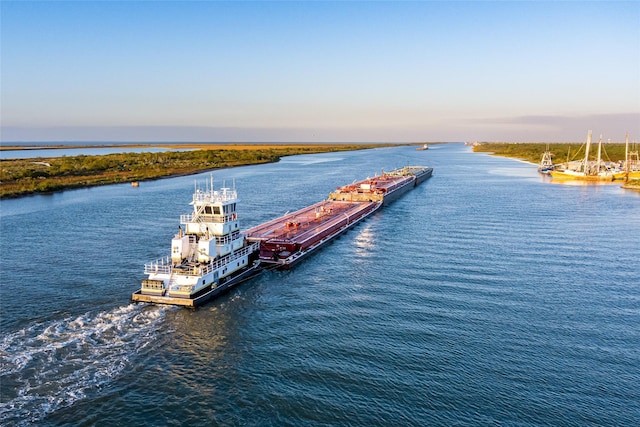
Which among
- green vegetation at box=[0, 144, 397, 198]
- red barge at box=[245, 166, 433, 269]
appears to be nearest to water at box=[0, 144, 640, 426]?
red barge at box=[245, 166, 433, 269]

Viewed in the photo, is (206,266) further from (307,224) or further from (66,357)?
(307,224)

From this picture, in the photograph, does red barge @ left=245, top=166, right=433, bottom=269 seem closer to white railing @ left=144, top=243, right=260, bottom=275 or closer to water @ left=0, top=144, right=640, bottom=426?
water @ left=0, top=144, right=640, bottom=426

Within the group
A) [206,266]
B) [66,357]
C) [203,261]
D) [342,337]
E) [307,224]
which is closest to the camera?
[66,357]

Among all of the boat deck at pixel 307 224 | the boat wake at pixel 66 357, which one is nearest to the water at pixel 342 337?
the boat wake at pixel 66 357

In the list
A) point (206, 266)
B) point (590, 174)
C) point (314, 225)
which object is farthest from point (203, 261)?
point (590, 174)

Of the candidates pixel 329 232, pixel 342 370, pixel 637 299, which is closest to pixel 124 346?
pixel 342 370
